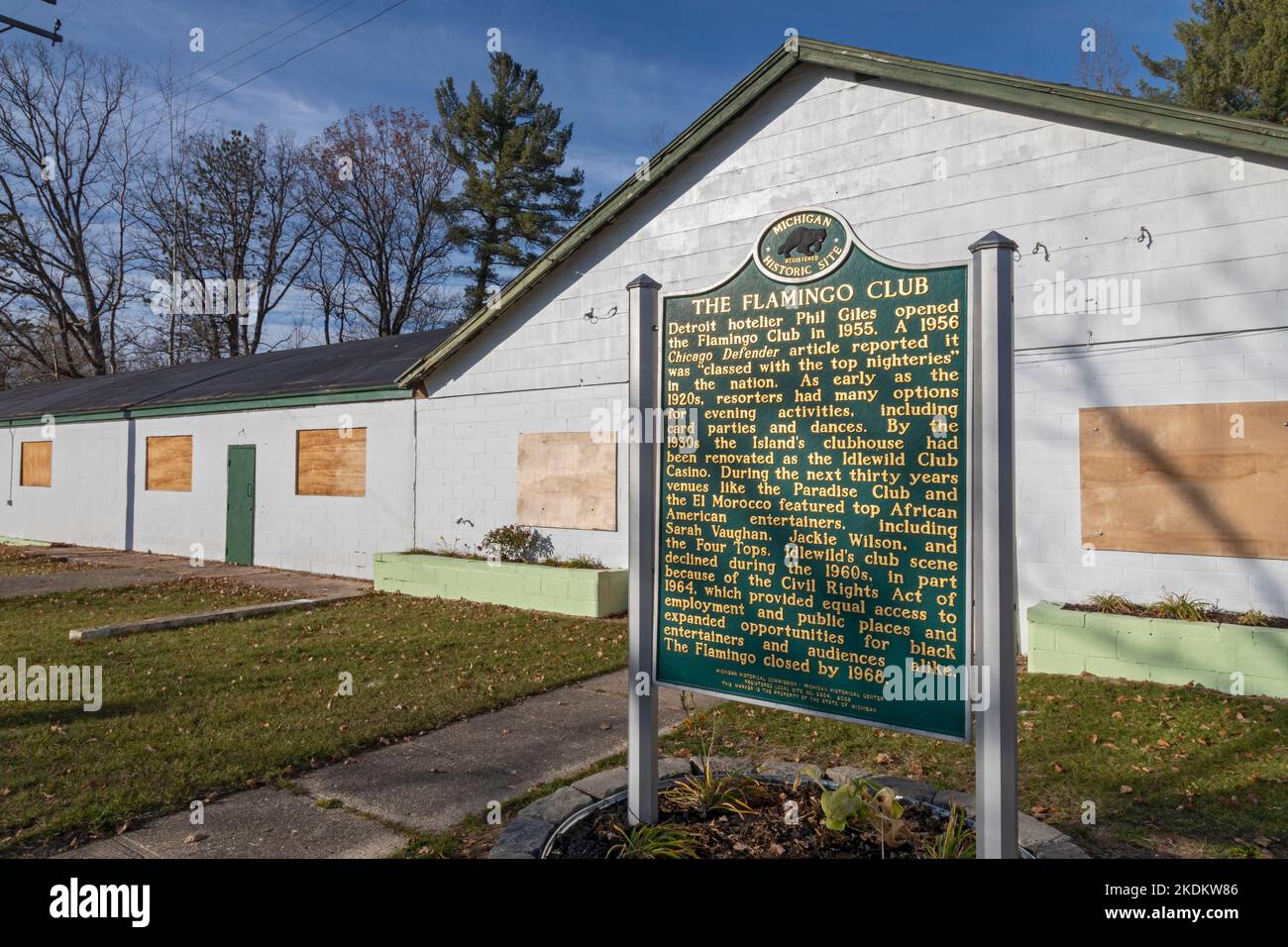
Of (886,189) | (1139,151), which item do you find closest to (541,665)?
(886,189)

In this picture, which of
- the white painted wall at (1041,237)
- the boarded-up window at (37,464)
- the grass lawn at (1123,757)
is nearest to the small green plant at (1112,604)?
the white painted wall at (1041,237)

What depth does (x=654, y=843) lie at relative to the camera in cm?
364

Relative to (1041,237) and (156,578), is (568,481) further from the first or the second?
(156,578)

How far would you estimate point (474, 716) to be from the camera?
6.63 metres

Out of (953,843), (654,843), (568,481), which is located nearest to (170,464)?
(568,481)

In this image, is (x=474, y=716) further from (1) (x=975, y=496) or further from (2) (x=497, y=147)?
(2) (x=497, y=147)

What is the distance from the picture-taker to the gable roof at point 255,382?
15570 mm

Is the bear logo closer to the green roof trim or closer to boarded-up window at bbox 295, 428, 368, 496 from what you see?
the green roof trim

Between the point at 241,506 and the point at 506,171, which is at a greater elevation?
the point at 506,171

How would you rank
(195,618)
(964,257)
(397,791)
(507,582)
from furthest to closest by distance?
(507,582) → (195,618) → (964,257) → (397,791)

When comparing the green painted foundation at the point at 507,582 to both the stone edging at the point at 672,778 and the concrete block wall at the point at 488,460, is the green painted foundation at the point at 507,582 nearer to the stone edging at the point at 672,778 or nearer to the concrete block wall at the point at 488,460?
the concrete block wall at the point at 488,460

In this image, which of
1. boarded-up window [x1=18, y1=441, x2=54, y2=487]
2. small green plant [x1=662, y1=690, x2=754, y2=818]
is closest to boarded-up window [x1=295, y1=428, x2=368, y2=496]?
small green plant [x1=662, y1=690, x2=754, y2=818]

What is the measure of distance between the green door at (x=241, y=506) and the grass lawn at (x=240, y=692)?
16.5ft

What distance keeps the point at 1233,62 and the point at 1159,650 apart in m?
24.3
